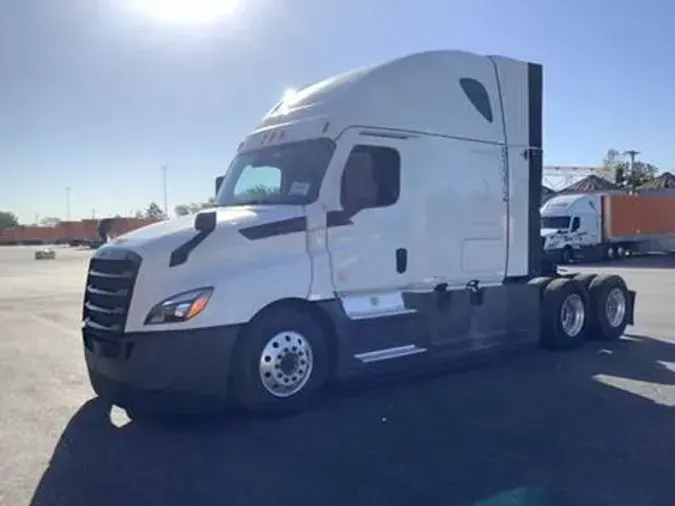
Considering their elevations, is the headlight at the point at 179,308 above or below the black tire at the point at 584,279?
above

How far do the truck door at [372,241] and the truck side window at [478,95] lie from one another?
4.35 feet

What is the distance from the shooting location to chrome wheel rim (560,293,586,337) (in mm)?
→ 9922

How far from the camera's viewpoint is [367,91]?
25.1 feet

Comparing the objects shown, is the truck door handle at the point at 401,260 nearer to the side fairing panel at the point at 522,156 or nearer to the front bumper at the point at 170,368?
the side fairing panel at the point at 522,156

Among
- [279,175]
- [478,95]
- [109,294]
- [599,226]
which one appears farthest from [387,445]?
[599,226]

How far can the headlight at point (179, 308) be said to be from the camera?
237 inches

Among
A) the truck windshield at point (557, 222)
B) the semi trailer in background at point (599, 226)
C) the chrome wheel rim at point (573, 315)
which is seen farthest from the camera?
the truck windshield at point (557, 222)

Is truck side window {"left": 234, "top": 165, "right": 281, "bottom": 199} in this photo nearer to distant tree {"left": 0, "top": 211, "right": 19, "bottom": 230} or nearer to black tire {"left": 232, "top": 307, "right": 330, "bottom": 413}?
black tire {"left": 232, "top": 307, "right": 330, "bottom": 413}

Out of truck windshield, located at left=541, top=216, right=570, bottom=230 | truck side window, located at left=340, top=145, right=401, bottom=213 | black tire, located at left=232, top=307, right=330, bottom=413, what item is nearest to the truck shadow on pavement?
black tire, located at left=232, top=307, right=330, bottom=413

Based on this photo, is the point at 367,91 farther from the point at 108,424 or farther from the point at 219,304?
the point at 108,424

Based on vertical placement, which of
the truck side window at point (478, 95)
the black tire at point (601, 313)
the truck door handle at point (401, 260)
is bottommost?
the black tire at point (601, 313)

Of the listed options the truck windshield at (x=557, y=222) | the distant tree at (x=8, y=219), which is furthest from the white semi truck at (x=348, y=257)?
the distant tree at (x=8, y=219)

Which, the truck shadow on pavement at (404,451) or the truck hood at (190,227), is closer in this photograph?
the truck shadow on pavement at (404,451)

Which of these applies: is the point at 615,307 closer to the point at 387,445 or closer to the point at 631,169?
the point at 387,445
